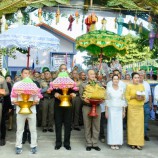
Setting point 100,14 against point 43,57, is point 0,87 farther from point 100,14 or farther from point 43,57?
point 43,57

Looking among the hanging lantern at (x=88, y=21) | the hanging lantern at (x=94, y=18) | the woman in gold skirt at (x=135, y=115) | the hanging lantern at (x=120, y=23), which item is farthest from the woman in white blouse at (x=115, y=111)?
the hanging lantern at (x=120, y=23)

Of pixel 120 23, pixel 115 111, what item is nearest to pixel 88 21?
pixel 120 23

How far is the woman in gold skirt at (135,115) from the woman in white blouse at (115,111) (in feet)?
0.56

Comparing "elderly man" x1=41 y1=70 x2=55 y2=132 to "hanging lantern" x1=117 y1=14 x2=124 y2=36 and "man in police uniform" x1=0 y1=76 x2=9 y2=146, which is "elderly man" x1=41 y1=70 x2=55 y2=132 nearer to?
"man in police uniform" x1=0 y1=76 x2=9 y2=146

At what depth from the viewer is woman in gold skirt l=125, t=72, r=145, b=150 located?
6.63 metres

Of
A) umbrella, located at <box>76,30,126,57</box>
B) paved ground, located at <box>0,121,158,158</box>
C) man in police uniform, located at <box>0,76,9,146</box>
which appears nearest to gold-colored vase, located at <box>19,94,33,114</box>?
man in police uniform, located at <box>0,76,9,146</box>

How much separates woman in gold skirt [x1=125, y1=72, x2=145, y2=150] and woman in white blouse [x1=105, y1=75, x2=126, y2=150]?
17 cm

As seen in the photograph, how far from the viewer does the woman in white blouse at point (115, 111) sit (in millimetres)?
6523

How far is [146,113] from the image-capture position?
749 cm

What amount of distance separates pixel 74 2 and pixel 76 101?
3.32 m

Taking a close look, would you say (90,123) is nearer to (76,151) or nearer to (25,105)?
(76,151)

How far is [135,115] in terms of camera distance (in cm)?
669

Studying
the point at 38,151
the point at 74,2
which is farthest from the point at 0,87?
the point at 74,2

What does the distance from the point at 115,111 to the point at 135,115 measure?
45 centimetres
